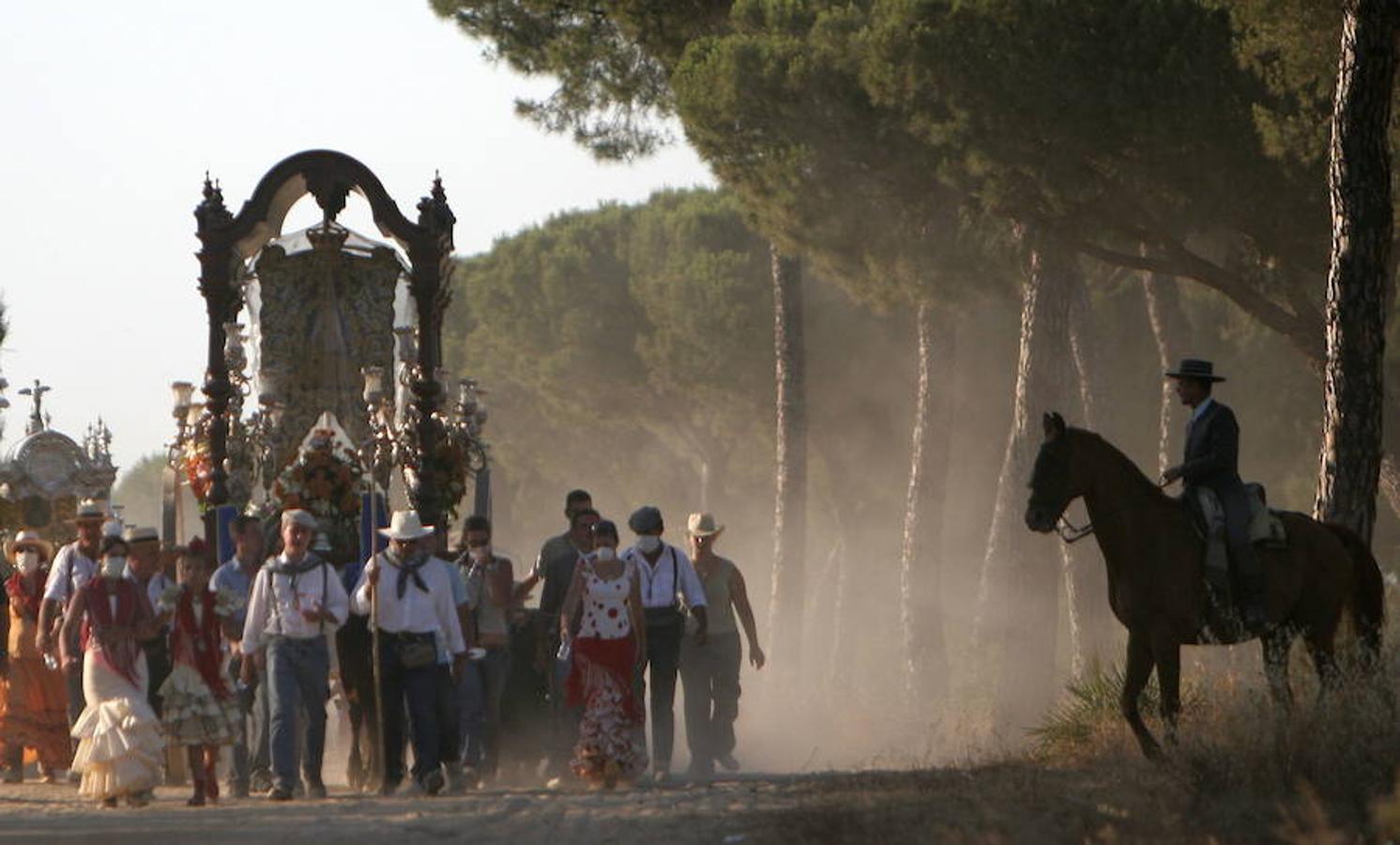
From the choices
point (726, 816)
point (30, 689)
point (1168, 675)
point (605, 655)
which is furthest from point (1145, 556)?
point (30, 689)

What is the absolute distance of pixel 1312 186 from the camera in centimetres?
2394

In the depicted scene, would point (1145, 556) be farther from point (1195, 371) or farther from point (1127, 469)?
point (1195, 371)

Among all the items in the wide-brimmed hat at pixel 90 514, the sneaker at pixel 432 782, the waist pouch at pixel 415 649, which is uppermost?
the wide-brimmed hat at pixel 90 514

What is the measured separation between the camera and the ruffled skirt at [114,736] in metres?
15.0

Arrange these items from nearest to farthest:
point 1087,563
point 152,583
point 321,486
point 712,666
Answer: point 152,583, point 712,666, point 321,486, point 1087,563

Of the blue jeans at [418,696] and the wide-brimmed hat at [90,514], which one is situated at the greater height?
the wide-brimmed hat at [90,514]

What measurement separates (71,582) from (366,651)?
95.4 inches

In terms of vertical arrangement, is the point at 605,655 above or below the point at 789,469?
below

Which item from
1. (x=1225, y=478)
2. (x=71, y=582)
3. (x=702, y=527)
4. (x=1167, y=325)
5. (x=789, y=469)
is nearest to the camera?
(x=1225, y=478)

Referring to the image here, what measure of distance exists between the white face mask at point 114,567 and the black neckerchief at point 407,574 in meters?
1.59

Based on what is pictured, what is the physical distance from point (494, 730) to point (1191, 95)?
31.8 ft

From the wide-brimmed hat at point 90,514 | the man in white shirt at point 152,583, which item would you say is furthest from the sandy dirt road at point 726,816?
the wide-brimmed hat at point 90,514

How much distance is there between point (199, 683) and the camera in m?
15.3

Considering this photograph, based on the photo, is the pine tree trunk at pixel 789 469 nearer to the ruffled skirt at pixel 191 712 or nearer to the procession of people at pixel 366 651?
the procession of people at pixel 366 651
